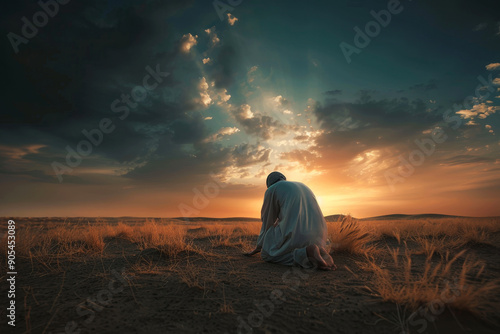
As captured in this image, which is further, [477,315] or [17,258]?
[17,258]

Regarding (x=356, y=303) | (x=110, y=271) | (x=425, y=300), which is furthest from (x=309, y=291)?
(x=110, y=271)

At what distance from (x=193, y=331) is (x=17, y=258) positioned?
452 cm

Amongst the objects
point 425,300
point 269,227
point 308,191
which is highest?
point 308,191

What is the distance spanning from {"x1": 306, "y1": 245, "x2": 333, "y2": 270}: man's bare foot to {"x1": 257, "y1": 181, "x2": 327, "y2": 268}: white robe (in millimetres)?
86

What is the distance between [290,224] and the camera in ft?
14.2

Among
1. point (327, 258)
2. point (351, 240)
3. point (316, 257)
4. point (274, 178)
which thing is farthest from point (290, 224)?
point (351, 240)

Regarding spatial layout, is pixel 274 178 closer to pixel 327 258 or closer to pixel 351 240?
pixel 327 258

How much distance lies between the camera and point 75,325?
2.21m

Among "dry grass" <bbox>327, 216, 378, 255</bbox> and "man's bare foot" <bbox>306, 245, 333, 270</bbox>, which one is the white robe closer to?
"man's bare foot" <bbox>306, 245, 333, 270</bbox>

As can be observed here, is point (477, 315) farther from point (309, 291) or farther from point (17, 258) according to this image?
point (17, 258)

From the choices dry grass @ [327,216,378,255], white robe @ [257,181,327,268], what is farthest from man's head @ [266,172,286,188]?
dry grass @ [327,216,378,255]

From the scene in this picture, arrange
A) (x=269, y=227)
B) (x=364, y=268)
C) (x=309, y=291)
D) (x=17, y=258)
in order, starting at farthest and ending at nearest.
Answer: (x=269, y=227) → (x=17, y=258) → (x=364, y=268) → (x=309, y=291)

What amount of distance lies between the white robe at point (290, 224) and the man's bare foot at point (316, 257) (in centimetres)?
9

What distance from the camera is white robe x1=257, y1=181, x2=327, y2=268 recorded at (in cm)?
422
